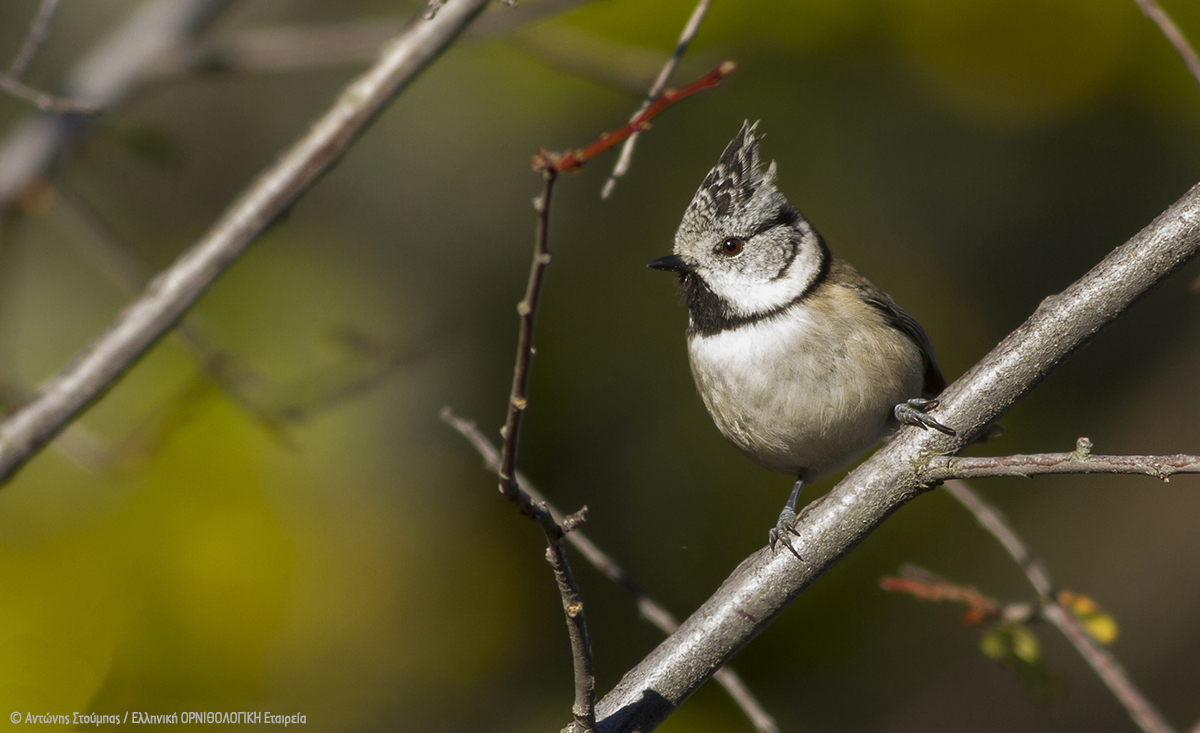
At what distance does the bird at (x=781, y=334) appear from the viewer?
110 inches

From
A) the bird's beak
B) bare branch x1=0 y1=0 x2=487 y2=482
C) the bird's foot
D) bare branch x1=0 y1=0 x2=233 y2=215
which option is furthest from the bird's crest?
bare branch x1=0 y1=0 x2=233 y2=215

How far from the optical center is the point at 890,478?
7.14 feet

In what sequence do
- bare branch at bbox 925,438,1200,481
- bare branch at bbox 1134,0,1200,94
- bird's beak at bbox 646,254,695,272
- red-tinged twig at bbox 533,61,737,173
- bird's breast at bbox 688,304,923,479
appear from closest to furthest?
red-tinged twig at bbox 533,61,737,173
bare branch at bbox 925,438,1200,481
bare branch at bbox 1134,0,1200,94
bird's breast at bbox 688,304,923,479
bird's beak at bbox 646,254,695,272

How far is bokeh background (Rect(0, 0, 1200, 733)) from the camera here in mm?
4586

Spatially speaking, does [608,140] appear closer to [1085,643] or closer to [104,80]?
Result: [1085,643]

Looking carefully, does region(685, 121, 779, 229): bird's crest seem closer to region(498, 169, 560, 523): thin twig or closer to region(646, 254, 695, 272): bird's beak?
region(646, 254, 695, 272): bird's beak

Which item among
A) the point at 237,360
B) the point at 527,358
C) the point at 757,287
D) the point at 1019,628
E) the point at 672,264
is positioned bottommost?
the point at 1019,628

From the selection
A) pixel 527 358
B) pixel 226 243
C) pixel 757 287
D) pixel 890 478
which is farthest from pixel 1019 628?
pixel 226 243

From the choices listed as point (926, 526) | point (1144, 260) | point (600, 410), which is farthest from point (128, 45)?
point (926, 526)

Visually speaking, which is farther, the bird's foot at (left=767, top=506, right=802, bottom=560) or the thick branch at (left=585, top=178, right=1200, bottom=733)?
the bird's foot at (left=767, top=506, right=802, bottom=560)

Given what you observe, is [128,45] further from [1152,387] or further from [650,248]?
[1152,387]

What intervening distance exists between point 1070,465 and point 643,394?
346 centimetres

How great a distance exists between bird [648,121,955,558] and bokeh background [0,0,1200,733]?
1.70 meters

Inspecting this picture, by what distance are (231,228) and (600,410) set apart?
9.49 ft
